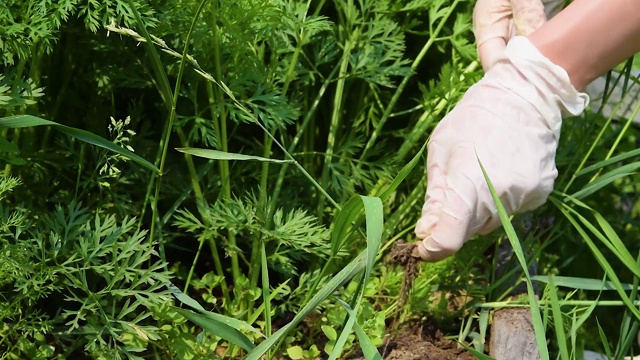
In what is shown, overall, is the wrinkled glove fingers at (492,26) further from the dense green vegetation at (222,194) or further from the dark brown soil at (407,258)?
the dark brown soil at (407,258)

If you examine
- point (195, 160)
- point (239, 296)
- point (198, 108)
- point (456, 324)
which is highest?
point (198, 108)

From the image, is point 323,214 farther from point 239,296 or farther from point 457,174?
point 457,174

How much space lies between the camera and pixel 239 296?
5.02ft

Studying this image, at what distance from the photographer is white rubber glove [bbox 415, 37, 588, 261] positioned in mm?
1344

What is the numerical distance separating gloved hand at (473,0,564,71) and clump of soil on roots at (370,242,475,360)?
15.0 inches

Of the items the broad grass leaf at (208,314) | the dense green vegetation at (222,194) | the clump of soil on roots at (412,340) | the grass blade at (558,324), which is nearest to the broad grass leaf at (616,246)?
the dense green vegetation at (222,194)

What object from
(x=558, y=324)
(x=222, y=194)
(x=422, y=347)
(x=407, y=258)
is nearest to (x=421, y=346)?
(x=422, y=347)

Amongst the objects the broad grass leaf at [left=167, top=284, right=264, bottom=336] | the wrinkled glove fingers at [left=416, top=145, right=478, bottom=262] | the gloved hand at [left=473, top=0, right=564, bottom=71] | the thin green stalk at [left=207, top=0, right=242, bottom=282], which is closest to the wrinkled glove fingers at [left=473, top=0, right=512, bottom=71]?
the gloved hand at [left=473, top=0, right=564, bottom=71]

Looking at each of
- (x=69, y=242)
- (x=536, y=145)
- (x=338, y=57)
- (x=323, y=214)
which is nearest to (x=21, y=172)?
(x=69, y=242)

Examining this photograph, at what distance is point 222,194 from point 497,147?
1.55 feet

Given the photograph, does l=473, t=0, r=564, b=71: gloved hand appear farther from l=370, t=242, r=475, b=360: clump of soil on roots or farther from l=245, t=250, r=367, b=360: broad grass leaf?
l=245, t=250, r=367, b=360: broad grass leaf

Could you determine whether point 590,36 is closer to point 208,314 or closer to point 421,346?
point 421,346

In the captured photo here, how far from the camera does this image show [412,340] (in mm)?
1535

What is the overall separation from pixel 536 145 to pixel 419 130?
1.16 ft
